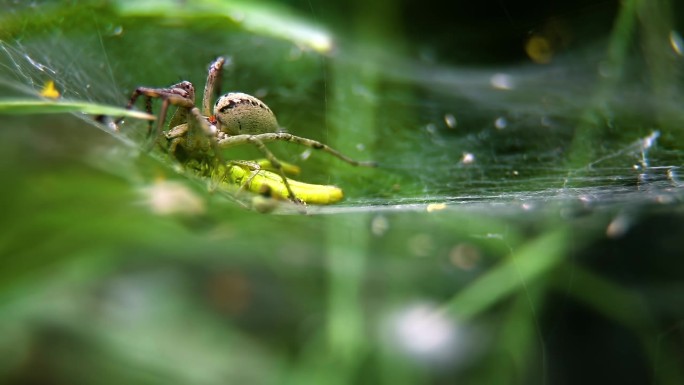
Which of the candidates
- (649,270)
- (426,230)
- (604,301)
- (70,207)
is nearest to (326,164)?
(426,230)

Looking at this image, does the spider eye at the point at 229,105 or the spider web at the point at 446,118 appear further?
the spider web at the point at 446,118

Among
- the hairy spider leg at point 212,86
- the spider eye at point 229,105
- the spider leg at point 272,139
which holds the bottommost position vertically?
the spider leg at point 272,139

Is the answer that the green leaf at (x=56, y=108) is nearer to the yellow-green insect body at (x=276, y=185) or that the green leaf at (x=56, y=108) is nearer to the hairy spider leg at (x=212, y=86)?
the yellow-green insect body at (x=276, y=185)

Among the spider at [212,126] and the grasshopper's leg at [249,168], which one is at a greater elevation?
the spider at [212,126]

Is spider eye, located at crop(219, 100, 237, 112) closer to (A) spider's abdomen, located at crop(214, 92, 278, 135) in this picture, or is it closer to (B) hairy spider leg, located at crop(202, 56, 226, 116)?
(A) spider's abdomen, located at crop(214, 92, 278, 135)

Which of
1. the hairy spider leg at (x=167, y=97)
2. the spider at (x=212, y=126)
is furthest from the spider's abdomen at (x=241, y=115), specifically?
the hairy spider leg at (x=167, y=97)

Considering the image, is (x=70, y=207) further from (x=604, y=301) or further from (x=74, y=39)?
(x=604, y=301)

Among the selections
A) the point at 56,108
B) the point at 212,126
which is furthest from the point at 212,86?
the point at 56,108
